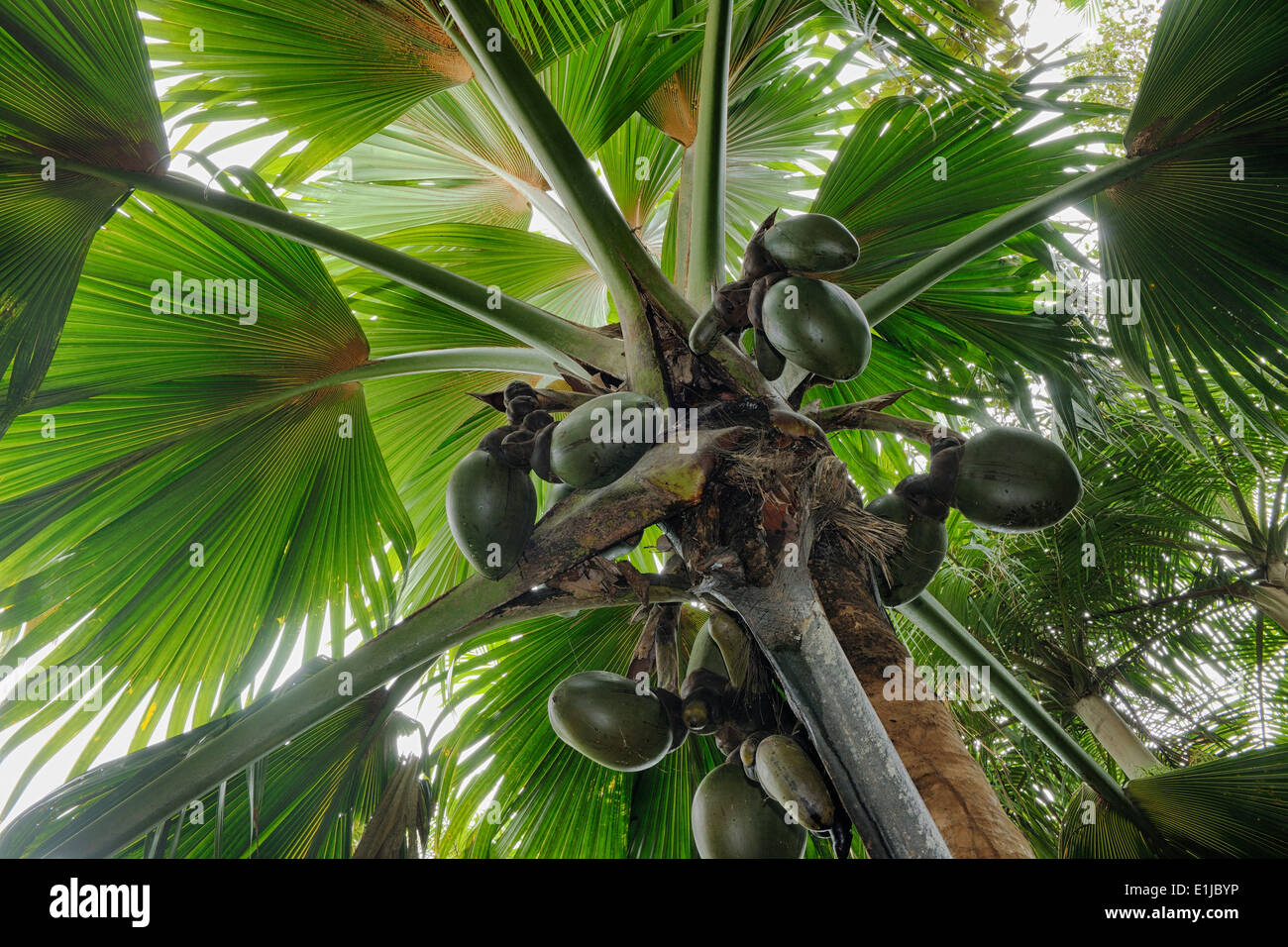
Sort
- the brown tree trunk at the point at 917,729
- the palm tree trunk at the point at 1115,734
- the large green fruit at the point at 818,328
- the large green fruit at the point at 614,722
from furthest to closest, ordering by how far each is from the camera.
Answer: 1. the palm tree trunk at the point at 1115,734
2. the large green fruit at the point at 614,722
3. the large green fruit at the point at 818,328
4. the brown tree trunk at the point at 917,729

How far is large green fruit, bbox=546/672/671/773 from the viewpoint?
4.77 feet

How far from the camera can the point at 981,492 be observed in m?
1.49

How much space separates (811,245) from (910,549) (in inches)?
23.7

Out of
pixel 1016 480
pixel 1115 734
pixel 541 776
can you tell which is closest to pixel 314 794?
pixel 541 776

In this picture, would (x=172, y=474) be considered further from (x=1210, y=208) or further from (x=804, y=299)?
(x=1210, y=208)

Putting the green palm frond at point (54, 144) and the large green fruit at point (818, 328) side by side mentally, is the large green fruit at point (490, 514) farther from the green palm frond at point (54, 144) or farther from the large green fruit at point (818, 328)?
the green palm frond at point (54, 144)

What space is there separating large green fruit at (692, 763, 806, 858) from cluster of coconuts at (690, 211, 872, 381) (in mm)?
701

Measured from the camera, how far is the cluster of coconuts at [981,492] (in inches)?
57.6

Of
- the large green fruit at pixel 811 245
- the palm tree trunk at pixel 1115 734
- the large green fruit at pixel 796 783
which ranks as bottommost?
the palm tree trunk at pixel 1115 734

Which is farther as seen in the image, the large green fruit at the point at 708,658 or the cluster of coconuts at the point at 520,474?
the large green fruit at the point at 708,658

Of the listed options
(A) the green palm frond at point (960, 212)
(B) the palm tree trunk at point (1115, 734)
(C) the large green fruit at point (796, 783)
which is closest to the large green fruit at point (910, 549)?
(C) the large green fruit at point (796, 783)

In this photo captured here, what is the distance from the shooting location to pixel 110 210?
1.87 meters

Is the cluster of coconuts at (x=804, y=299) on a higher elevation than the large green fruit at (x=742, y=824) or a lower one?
higher

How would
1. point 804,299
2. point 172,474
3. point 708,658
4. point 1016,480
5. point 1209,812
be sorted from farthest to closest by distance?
point 172,474 → point 1209,812 → point 708,658 → point 1016,480 → point 804,299
